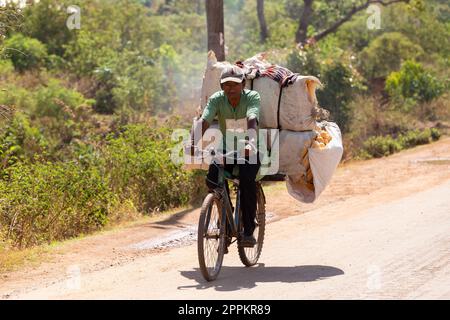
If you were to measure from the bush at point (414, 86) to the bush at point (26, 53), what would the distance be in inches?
389

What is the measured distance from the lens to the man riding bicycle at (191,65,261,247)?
8320 millimetres

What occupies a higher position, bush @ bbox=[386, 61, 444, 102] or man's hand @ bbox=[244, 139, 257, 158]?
bush @ bbox=[386, 61, 444, 102]

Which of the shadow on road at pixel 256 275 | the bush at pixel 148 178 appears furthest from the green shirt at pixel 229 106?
the bush at pixel 148 178

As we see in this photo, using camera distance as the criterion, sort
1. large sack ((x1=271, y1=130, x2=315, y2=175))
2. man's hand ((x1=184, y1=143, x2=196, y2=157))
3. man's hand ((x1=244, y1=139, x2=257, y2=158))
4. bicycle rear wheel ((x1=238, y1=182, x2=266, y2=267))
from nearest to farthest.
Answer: man's hand ((x1=244, y1=139, x2=257, y2=158)), man's hand ((x1=184, y1=143, x2=196, y2=157)), bicycle rear wheel ((x1=238, y1=182, x2=266, y2=267)), large sack ((x1=271, y1=130, x2=315, y2=175))

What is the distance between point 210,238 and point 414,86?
1961cm

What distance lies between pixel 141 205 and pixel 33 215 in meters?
2.53

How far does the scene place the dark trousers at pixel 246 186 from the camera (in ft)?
27.3

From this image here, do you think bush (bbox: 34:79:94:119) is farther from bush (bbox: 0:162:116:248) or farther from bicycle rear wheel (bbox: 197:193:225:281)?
bicycle rear wheel (bbox: 197:193:225:281)

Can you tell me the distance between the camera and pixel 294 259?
936cm

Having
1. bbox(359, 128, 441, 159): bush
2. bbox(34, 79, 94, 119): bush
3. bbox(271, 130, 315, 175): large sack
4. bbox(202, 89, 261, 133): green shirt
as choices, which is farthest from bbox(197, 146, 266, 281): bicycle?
bbox(34, 79, 94, 119): bush

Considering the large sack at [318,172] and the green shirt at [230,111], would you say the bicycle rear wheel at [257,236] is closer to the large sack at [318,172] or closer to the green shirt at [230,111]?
the large sack at [318,172]

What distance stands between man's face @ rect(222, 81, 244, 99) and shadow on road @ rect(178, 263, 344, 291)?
5.30 feet

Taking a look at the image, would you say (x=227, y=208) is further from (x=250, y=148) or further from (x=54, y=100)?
(x=54, y=100)

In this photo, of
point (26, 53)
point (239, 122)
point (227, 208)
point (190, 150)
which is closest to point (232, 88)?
point (239, 122)
